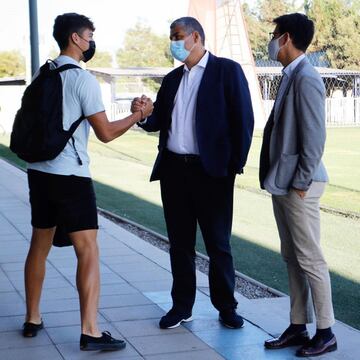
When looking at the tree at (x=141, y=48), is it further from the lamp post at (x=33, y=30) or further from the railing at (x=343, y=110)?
the lamp post at (x=33, y=30)

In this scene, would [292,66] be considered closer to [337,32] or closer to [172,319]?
[172,319]

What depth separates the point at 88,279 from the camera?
4.94m

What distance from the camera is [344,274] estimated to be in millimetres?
7578

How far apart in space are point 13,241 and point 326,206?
17.8 ft

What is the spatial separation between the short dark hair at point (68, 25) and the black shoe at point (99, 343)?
1.82 metres

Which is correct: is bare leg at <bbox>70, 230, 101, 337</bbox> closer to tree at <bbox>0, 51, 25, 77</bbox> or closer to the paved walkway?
the paved walkway

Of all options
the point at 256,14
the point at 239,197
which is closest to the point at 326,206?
the point at 239,197

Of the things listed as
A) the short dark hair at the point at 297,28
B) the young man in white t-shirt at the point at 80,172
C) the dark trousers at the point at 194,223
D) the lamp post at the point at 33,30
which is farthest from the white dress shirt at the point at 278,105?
the lamp post at the point at 33,30

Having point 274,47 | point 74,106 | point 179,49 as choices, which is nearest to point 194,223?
point 179,49

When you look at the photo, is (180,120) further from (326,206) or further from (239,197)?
(239,197)

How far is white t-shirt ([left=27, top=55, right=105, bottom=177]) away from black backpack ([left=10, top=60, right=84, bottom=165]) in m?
0.03

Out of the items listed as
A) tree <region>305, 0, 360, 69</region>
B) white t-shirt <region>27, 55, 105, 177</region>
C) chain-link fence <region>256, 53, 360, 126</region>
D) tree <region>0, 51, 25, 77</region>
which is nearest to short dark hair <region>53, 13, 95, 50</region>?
white t-shirt <region>27, 55, 105, 177</region>

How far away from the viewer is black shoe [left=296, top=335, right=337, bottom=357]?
4.82 m

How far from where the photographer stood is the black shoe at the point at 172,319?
544cm
